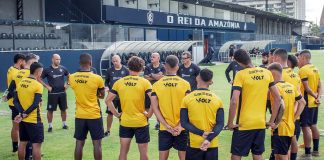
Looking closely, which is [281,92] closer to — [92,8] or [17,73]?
[17,73]

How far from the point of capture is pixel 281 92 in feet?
22.2

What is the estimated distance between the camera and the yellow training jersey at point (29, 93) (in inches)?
→ 293

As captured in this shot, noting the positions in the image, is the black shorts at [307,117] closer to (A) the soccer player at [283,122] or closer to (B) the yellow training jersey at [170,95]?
(A) the soccer player at [283,122]

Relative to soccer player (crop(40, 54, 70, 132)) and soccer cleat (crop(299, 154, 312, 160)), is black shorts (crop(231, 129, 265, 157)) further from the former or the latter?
soccer player (crop(40, 54, 70, 132))

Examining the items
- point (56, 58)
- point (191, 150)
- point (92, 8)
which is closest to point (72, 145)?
point (56, 58)

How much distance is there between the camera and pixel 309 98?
8.51m

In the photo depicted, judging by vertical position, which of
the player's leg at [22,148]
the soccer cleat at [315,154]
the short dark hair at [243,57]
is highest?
the short dark hair at [243,57]

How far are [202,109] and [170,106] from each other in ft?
3.51

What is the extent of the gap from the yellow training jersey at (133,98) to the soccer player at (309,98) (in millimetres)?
3460

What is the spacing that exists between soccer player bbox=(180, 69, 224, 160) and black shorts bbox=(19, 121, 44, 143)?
3078 millimetres

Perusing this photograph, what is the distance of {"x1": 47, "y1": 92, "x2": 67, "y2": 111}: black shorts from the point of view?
1177 cm

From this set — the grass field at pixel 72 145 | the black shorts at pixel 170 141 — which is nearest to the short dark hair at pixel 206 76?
the black shorts at pixel 170 141

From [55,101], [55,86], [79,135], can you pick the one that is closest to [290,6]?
[55,86]

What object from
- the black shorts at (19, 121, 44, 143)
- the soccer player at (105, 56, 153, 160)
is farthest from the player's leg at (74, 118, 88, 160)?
the soccer player at (105, 56, 153, 160)
